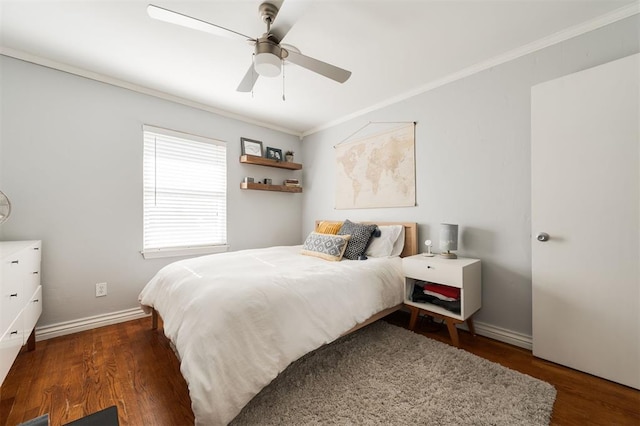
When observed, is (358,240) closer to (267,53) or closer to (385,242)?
(385,242)

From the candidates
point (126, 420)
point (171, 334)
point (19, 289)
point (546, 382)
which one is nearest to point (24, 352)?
point (19, 289)

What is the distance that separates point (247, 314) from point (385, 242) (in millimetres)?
1742

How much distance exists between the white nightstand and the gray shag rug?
24 cm

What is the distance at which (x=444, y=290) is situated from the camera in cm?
210

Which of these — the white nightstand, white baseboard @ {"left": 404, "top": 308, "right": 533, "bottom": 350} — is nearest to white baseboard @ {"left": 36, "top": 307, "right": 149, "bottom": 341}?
the white nightstand

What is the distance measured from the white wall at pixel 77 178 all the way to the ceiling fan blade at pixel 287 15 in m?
2.00

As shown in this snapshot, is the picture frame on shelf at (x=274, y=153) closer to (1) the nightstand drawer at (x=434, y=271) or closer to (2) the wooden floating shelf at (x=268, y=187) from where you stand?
(2) the wooden floating shelf at (x=268, y=187)

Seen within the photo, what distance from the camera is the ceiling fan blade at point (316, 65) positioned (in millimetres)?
1641

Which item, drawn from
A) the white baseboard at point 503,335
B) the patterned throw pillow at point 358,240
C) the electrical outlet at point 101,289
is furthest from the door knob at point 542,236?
the electrical outlet at point 101,289

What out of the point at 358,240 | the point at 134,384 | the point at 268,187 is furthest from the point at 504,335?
the point at 268,187

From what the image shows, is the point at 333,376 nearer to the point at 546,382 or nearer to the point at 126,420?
the point at 126,420

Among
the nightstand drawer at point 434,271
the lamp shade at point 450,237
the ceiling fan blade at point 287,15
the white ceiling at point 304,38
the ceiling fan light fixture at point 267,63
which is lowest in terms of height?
the nightstand drawer at point 434,271

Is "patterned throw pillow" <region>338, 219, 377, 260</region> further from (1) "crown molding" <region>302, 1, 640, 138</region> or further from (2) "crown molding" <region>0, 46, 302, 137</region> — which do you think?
(2) "crown molding" <region>0, 46, 302, 137</region>

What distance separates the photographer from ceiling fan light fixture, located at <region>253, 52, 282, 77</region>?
1.57 m
